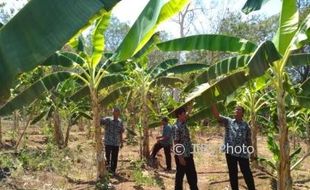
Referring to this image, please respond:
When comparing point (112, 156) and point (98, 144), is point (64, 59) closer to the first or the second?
point (98, 144)

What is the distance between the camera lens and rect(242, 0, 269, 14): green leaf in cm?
614

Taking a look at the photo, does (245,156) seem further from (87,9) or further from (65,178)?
(87,9)

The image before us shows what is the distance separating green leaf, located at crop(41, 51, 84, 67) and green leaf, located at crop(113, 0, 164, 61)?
5436 millimetres

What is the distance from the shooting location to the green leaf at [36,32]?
128 inches

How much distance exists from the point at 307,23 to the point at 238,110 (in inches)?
103

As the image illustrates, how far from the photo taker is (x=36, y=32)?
338 cm

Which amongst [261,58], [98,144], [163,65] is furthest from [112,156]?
[261,58]

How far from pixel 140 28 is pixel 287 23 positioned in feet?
10.2

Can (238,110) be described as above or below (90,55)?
below

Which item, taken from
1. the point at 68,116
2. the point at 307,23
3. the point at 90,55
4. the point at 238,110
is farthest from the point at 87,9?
the point at 68,116

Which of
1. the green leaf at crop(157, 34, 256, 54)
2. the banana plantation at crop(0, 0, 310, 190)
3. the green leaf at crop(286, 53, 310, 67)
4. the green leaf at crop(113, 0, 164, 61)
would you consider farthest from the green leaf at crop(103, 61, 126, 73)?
the green leaf at crop(113, 0, 164, 61)

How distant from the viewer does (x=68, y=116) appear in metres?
19.2

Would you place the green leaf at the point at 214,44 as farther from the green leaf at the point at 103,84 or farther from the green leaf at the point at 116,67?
the green leaf at the point at 103,84

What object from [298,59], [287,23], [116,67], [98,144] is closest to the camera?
[287,23]
